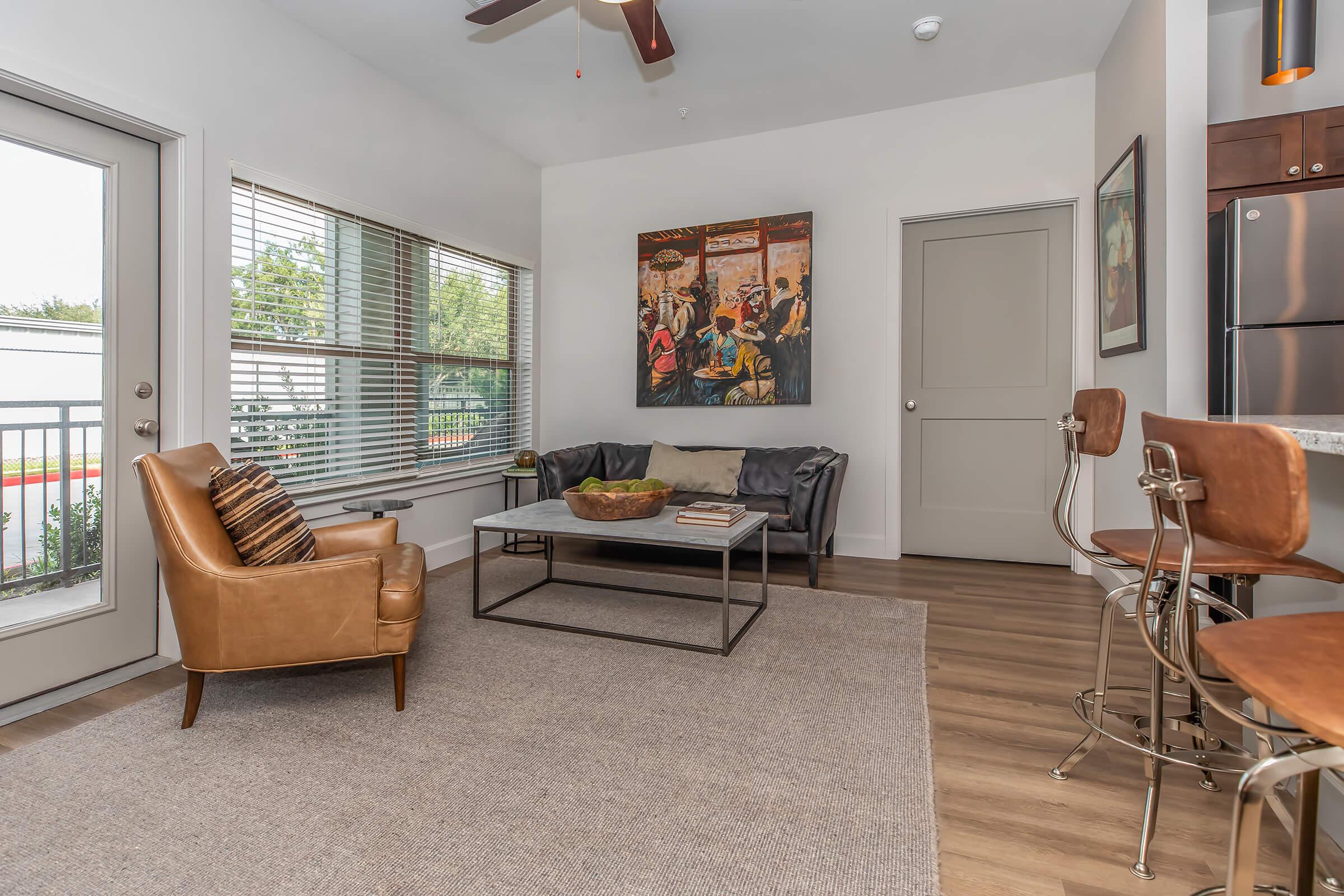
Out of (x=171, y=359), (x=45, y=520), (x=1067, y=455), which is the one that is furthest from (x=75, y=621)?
(x=1067, y=455)

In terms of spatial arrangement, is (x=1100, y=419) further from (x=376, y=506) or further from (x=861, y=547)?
(x=376, y=506)

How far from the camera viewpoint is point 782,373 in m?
4.34

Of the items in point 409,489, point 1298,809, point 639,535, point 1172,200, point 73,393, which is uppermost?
point 1172,200

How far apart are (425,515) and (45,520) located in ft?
5.91

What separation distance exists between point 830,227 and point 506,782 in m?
3.78

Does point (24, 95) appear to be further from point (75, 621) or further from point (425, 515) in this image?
point (425, 515)

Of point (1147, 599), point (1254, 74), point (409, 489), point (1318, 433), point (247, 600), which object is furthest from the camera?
point (409, 489)

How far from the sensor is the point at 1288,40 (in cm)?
181

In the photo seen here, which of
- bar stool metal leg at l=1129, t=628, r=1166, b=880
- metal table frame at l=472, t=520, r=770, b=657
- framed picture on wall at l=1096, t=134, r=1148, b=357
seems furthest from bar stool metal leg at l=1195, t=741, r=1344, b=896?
framed picture on wall at l=1096, t=134, r=1148, b=357

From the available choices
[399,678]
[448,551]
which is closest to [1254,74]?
[399,678]

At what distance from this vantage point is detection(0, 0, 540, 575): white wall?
2.25 m

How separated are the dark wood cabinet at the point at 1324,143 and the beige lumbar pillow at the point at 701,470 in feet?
9.50

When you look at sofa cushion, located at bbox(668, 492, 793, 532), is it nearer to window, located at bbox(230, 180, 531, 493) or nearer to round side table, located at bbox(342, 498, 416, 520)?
round side table, located at bbox(342, 498, 416, 520)

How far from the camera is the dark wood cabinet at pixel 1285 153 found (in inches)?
98.4
